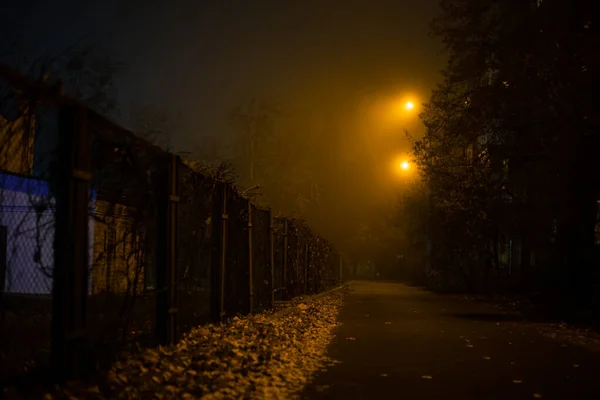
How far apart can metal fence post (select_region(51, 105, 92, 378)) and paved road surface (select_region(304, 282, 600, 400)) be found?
239cm

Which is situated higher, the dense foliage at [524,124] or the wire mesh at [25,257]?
the dense foliage at [524,124]

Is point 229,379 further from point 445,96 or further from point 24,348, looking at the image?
point 445,96

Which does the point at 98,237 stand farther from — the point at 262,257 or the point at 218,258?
the point at 262,257

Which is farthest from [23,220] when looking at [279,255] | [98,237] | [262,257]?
[279,255]

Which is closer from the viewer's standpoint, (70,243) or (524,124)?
(70,243)

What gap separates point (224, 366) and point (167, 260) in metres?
1.57

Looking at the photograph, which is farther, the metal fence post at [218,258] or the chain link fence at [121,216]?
the metal fence post at [218,258]

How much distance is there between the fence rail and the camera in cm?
588

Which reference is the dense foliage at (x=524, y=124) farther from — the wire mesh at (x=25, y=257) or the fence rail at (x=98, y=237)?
the wire mesh at (x=25, y=257)

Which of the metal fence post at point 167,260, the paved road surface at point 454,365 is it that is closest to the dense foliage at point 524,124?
the paved road surface at point 454,365

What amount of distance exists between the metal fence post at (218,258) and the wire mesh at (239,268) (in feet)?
6.24

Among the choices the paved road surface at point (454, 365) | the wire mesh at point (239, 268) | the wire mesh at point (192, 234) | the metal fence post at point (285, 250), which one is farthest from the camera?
the metal fence post at point (285, 250)

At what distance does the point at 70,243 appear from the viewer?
589 centimetres

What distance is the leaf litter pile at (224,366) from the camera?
20.9 feet
